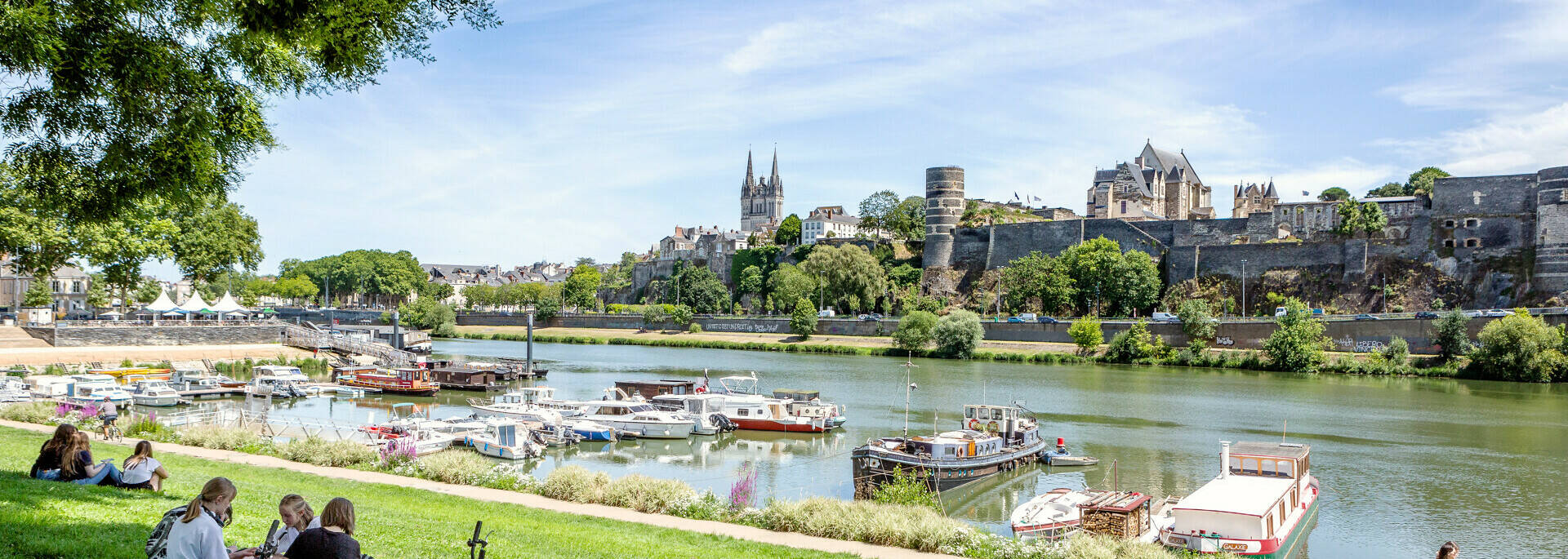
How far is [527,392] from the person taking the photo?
3569 cm

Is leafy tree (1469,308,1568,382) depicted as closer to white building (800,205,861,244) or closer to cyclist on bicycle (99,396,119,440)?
cyclist on bicycle (99,396,119,440)

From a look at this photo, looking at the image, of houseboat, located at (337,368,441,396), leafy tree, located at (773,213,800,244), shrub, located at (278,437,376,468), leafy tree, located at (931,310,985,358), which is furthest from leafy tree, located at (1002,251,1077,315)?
shrub, located at (278,437,376,468)

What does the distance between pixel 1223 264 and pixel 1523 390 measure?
30617mm

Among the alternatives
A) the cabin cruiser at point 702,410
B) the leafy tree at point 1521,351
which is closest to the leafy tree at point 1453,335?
the leafy tree at point 1521,351

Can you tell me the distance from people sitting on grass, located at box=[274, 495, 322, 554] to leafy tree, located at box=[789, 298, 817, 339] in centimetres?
7266

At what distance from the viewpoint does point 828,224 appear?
14312cm

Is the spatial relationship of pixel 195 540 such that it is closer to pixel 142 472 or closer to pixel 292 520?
pixel 292 520

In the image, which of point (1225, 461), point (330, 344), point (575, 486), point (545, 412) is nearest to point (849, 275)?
point (330, 344)

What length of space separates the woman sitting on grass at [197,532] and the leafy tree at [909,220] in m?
95.9

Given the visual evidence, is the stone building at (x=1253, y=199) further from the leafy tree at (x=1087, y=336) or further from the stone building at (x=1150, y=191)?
the leafy tree at (x=1087, y=336)

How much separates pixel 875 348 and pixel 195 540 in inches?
2587

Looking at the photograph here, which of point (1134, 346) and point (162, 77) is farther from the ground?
point (162, 77)

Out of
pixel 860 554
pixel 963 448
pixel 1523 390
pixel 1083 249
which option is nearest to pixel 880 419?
pixel 963 448

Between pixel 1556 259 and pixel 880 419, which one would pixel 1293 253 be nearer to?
pixel 1556 259
